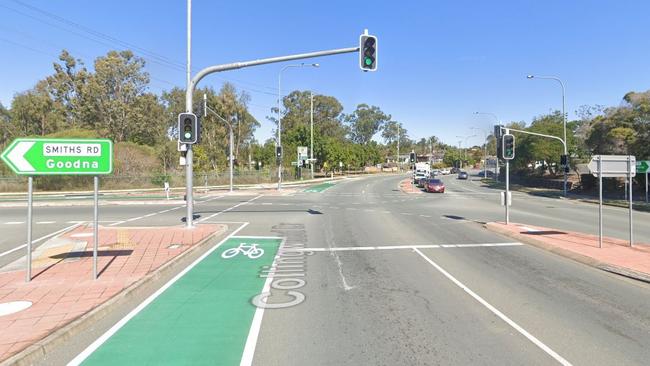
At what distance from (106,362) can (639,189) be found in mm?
45348

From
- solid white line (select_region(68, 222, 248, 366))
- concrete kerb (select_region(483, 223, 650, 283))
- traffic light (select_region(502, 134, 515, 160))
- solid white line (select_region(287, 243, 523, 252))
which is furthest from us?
traffic light (select_region(502, 134, 515, 160))

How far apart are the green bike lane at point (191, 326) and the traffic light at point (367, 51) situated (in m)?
7.65

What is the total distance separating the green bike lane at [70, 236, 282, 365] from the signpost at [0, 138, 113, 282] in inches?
80.7

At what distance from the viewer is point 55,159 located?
26.8 feet

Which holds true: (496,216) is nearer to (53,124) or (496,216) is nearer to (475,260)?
(475,260)

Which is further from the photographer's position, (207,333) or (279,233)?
(279,233)

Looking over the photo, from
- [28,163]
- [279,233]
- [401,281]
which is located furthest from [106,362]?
[279,233]

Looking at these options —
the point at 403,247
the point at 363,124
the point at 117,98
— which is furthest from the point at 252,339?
the point at 363,124

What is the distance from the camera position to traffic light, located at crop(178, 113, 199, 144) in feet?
48.7

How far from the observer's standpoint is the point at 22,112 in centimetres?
7162

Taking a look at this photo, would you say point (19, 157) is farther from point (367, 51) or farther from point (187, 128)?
point (367, 51)

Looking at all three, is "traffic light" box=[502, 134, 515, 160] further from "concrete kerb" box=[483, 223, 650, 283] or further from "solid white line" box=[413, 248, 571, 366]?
"solid white line" box=[413, 248, 571, 366]

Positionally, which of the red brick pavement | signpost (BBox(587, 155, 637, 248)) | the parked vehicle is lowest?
the red brick pavement

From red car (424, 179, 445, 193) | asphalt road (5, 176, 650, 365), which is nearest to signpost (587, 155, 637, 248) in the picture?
asphalt road (5, 176, 650, 365)
